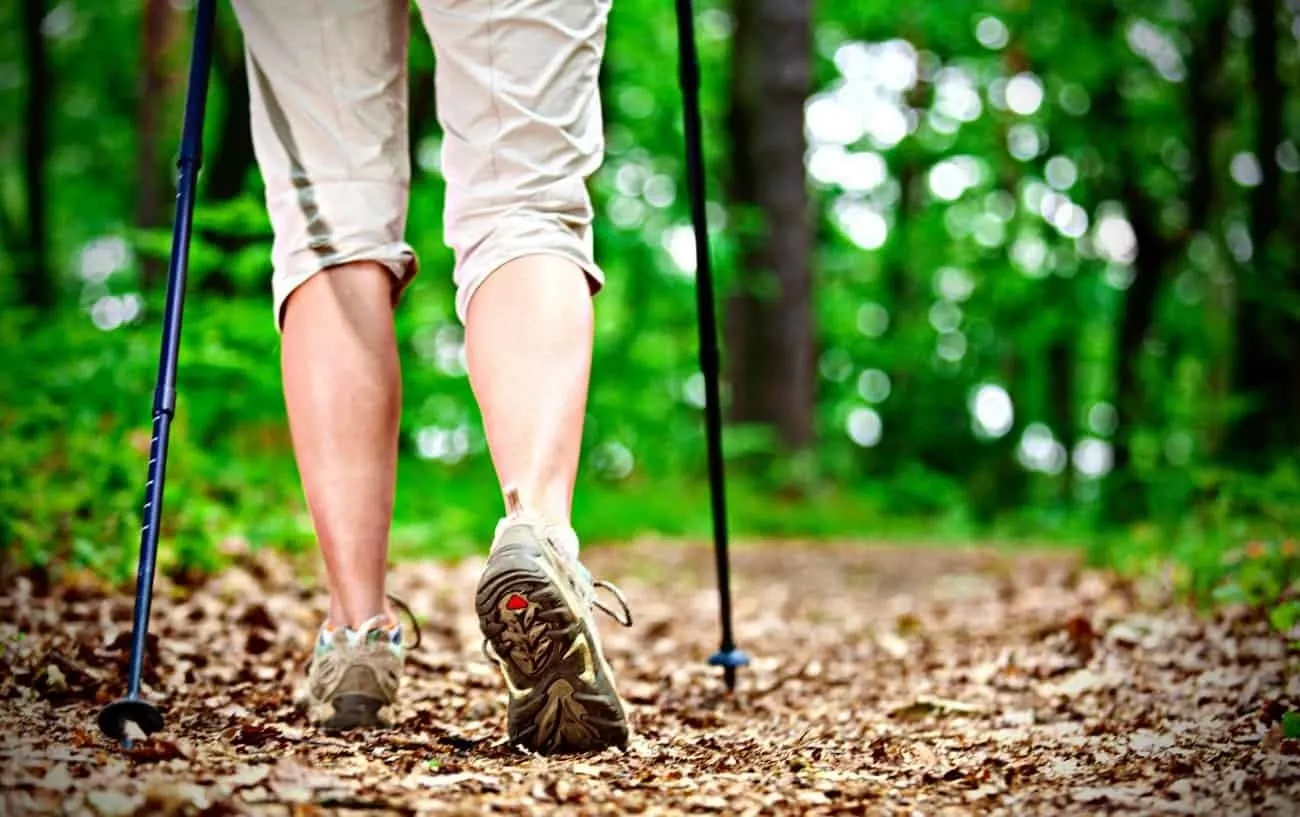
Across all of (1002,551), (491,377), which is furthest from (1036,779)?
(1002,551)

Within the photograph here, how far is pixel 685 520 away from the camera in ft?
27.0

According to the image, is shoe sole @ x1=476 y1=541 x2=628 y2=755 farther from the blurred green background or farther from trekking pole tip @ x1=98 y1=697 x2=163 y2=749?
the blurred green background

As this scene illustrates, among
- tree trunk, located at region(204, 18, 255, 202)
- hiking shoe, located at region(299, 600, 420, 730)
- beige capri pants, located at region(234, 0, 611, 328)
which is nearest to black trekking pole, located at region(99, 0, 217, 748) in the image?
beige capri pants, located at region(234, 0, 611, 328)

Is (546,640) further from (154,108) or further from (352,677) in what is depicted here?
(154,108)

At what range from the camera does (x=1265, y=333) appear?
8273 millimetres

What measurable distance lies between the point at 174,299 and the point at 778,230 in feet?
26.3

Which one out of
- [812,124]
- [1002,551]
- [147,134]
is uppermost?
[812,124]

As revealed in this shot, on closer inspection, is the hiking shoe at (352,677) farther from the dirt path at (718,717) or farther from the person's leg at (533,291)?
the person's leg at (533,291)

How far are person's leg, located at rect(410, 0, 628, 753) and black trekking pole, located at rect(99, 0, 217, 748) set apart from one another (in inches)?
17.9

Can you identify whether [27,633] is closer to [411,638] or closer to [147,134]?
[411,638]

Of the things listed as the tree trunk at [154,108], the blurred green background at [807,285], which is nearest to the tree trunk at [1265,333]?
the blurred green background at [807,285]

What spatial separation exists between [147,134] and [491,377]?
9887 millimetres

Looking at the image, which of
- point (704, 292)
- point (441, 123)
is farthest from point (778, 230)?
point (441, 123)

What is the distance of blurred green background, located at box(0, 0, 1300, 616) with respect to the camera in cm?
468
